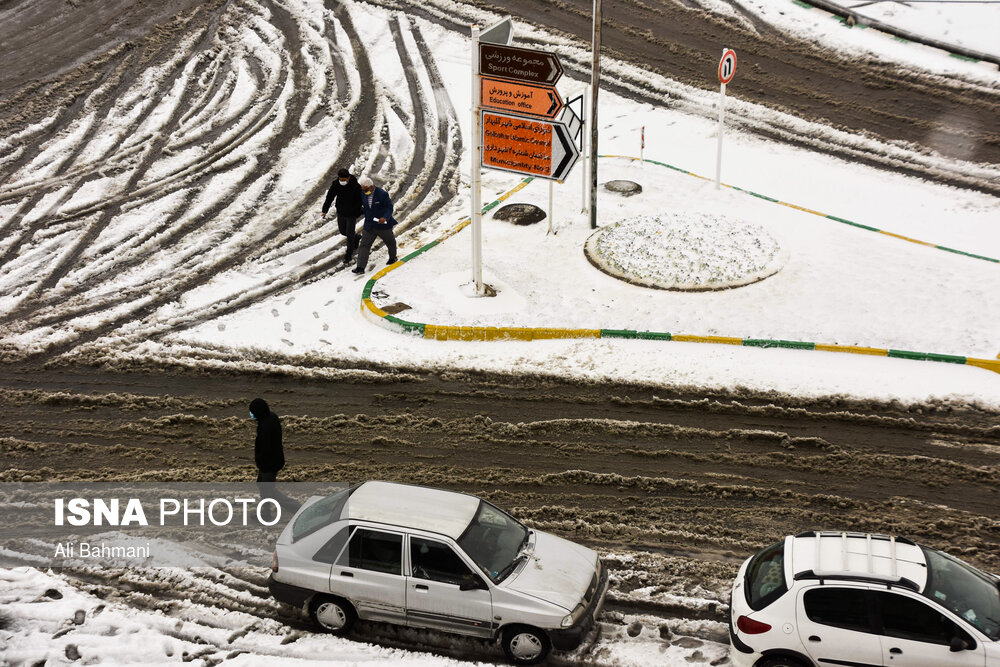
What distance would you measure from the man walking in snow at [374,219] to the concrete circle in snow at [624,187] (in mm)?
5064

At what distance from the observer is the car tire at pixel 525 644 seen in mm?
8118

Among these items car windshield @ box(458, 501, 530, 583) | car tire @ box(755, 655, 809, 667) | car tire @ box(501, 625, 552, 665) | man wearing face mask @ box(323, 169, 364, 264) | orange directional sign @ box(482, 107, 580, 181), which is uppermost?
orange directional sign @ box(482, 107, 580, 181)

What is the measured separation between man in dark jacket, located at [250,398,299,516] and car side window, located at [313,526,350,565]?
1.61m

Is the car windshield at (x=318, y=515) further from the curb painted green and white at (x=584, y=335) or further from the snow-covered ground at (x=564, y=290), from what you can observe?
the curb painted green and white at (x=584, y=335)

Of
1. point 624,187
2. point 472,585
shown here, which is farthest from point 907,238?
point 472,585

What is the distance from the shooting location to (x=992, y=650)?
287 inches

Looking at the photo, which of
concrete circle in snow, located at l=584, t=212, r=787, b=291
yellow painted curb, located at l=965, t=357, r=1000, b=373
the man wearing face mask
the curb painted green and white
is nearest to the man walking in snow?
the man wearing face mask

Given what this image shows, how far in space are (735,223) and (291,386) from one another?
325 inches

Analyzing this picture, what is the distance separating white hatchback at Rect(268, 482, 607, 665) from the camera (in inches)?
320

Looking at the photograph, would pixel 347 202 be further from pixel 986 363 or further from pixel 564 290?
pixel 986 363

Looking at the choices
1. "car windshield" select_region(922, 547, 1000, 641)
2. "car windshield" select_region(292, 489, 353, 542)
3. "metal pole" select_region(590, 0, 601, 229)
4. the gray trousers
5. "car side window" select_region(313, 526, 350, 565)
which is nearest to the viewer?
"car windshield" select_region(922, 547, 1000, 641)

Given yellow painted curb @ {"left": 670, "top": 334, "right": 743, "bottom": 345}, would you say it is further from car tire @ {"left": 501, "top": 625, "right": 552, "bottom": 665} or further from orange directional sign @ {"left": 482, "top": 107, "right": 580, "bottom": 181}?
car tire @ {"left": 501, "top": 625, "right": 552, "bottom": 665}

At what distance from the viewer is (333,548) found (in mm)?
8445

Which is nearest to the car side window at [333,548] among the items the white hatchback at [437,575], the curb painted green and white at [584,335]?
the white hatchback at [437,575]
